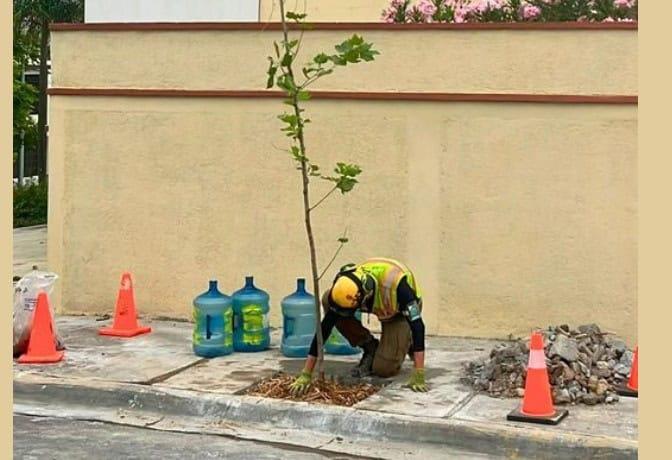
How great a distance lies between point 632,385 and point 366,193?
3.58 m

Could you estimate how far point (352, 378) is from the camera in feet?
27.3

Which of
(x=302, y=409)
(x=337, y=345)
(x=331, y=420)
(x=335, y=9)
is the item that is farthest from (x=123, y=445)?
(x=335, y=9)

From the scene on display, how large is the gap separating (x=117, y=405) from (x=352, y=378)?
1887mm

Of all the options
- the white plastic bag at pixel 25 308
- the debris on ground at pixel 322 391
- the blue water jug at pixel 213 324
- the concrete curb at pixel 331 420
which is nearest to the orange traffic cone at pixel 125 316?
the white plastic bag at pixel 25 308

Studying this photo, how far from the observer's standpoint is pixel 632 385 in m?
7.93

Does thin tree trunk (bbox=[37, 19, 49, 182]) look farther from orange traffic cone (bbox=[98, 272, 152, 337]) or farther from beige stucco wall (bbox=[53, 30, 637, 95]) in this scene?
orange traffic cone (bbox=[98, 272, 152, 337])

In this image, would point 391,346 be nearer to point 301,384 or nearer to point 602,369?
point 301,384

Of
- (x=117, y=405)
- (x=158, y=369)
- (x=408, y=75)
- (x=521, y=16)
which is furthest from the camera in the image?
(x=521, y=16)

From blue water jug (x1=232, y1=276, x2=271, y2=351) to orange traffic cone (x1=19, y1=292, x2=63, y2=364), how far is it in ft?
5.28

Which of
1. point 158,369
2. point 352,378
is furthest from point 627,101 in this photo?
point 158,369

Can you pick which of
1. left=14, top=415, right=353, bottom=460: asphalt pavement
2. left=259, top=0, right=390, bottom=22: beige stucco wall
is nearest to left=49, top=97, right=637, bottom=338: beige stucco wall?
left=14, top=415, right=353, bottom=460: asphalt pavement

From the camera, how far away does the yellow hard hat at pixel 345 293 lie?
7.67 meters

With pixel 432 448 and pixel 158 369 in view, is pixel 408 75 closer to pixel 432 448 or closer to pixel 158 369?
pixel 158 369

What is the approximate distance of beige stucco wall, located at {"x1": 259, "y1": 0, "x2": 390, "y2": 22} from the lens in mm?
14164
